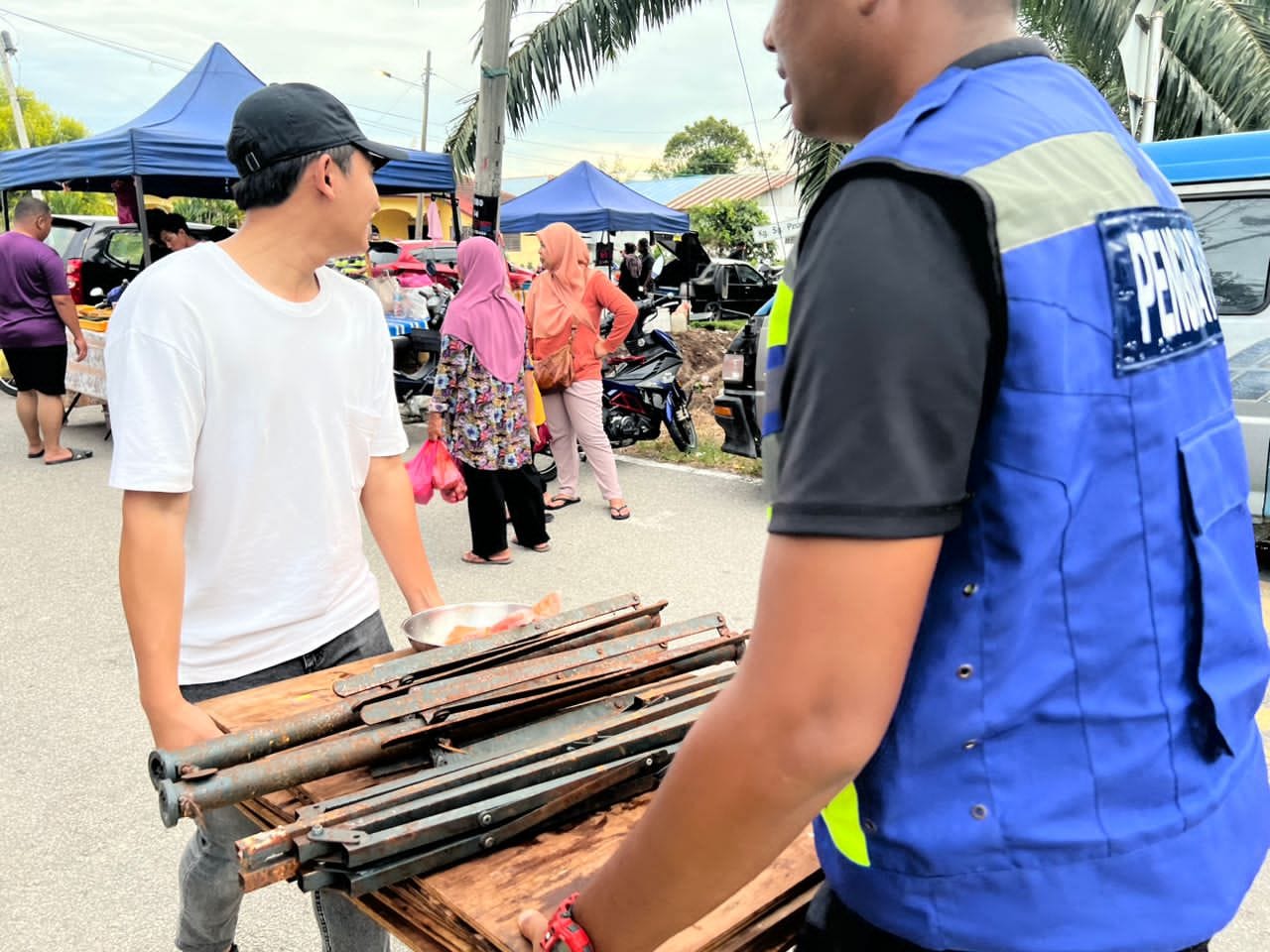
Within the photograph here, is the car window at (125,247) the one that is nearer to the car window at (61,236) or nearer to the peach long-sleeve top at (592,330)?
the car window at (61,236)

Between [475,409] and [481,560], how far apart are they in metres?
0.94

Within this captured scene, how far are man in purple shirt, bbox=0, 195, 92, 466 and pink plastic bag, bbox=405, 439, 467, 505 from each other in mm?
4689

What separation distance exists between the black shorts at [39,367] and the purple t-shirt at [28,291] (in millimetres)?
66

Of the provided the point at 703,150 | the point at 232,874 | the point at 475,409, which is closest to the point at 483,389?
the point at 475,409

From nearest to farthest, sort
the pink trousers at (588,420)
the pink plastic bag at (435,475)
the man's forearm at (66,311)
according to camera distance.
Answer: the pink plastic bag at (435,475) < the pink trousers at (588,420) < the man's forearm at (66,311)

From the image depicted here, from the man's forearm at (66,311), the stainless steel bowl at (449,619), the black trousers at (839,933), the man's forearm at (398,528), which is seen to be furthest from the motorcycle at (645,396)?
the black trousers at (839,933)

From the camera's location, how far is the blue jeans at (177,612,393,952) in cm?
197

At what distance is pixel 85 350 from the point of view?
29.2 ft

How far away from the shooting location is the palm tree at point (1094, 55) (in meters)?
10.1

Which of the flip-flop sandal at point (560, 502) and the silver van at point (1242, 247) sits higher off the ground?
→ the silver van at point (1242, 247)

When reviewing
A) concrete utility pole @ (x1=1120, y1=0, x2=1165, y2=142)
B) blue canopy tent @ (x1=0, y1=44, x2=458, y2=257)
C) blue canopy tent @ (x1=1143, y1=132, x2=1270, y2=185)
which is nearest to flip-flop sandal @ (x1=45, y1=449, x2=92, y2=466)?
blue canopy tent @ (x1=0, y1=44, x2=458, y2=257)

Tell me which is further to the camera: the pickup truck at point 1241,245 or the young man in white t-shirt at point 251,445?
the pickup truck at point 1241,245

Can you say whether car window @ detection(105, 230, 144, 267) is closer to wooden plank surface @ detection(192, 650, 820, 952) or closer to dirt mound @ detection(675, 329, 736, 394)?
dirt mound @ detection(675, 329, 736, 394)

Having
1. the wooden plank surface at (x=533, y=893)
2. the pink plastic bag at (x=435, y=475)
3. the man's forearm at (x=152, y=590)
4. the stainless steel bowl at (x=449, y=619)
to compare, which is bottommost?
the pink plastic bag at (x=435, y=475)
